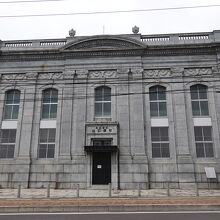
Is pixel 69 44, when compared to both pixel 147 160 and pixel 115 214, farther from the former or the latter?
pixel 115 214

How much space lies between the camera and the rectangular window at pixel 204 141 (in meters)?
22.0

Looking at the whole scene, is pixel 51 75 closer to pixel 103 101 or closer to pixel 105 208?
pixel 103 101

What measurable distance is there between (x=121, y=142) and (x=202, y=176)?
7077 millimetres

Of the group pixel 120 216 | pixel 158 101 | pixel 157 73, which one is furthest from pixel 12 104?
pixel 120 216

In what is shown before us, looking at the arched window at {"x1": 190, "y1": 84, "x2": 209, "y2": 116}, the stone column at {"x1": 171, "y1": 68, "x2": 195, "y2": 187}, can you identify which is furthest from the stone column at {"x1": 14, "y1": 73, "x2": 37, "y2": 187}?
the arched window at {"x1": 190, "y1": 84, "x2": 209, "y2": 116}

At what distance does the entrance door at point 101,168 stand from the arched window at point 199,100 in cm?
871

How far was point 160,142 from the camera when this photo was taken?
884 inches

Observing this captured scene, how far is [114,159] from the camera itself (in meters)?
21.5

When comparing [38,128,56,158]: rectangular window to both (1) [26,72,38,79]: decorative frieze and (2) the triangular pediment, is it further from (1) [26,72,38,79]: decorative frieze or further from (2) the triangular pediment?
(2) the triangular pediment

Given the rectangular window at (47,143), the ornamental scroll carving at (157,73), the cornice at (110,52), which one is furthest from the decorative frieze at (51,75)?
the ornamental scroll carving at (157,73)

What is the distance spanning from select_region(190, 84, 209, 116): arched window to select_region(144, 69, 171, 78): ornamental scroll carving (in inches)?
102

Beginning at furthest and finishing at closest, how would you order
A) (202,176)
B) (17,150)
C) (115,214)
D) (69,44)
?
(69,44) → (17,150) → (202,176) → (115,214)

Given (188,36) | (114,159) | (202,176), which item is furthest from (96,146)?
(188,36)

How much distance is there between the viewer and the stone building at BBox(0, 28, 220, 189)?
70.6 feet
